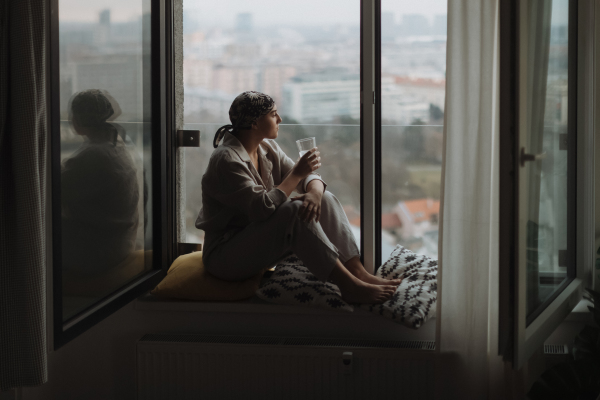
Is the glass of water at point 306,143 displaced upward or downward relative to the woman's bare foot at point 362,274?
upward

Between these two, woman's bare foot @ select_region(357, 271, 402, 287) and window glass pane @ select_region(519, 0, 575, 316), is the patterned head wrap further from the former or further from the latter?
window glass pane @ select_region(519, 0, 575, 316)

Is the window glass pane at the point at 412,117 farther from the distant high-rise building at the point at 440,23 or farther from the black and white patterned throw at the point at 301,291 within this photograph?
the black and white patterned throw at the point at 301,291

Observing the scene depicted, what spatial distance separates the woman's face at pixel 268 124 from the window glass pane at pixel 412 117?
1.59 feet

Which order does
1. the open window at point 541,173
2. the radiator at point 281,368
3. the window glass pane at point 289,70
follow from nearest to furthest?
the open window at point 541,173
the radiator at point 281,368
the window glass pane at point 289,70

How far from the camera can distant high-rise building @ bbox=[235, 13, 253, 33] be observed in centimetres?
244

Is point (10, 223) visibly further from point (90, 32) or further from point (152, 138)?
point (152, 138)

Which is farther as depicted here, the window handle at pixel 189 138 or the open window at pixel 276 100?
the window handle at pixel 189 138

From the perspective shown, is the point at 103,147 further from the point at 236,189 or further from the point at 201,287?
the point at 201,287

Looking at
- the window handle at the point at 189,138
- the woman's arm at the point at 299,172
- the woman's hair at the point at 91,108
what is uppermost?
the woman's hair at the point at 91,108

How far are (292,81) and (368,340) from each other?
1.16 metres

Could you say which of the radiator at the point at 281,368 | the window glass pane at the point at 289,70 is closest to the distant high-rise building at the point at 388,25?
the window glass pane at the point at 289,70

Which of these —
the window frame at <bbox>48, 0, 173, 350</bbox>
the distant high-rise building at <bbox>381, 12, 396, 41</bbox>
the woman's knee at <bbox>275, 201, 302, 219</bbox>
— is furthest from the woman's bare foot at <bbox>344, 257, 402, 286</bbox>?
the distant high-rise building at <bbox>381, 12, 396, 41</bbox>

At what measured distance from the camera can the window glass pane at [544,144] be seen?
4.90 feet

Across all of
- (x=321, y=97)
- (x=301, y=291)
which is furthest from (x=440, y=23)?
(x=301, y=291)
